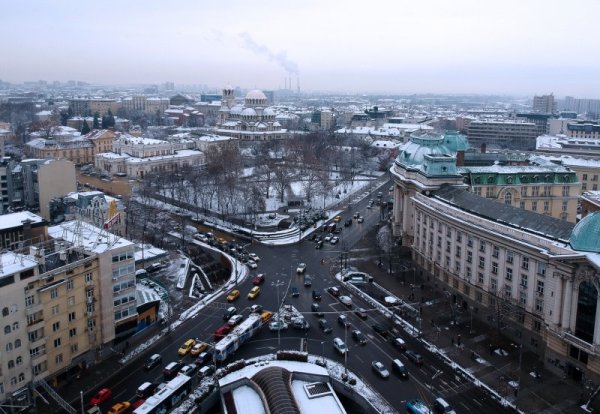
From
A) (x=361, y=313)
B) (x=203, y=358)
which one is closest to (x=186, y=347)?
(x=203, y=358)

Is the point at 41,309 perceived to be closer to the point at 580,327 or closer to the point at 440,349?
the point at 440,349

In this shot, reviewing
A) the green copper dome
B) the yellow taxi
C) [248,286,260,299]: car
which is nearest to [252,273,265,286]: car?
[248,286,260,299]: car

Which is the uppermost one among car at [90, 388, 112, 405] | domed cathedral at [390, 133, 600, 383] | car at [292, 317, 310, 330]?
domed cathedral at [390, 133, 600, 383]

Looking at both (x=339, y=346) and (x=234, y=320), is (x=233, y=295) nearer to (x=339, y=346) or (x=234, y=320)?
(x=234, y=320)

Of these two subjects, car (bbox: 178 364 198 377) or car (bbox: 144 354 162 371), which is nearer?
car (bbox: 178 364 198 377)

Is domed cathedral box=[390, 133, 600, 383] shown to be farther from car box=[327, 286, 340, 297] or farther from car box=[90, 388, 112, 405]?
car box=[90, 388, 112, 405]

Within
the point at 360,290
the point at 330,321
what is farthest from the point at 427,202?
the point at 330,321
